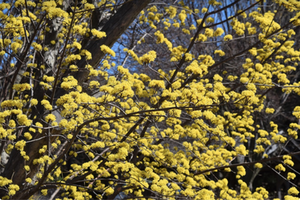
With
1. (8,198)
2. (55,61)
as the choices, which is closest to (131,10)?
(55,61)

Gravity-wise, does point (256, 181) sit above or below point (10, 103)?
above

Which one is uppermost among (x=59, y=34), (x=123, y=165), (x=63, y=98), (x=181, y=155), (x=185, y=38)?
(x=185, y=38)

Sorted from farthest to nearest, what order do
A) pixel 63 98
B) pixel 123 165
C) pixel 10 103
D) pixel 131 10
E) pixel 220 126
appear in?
pixel 220 126, pixel 131 10, pixel 123 165, pixel 10 103, pixel 63 98

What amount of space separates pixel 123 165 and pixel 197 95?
1.61m

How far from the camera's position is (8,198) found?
4488 mm

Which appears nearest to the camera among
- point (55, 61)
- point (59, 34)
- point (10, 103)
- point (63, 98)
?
point (63, 98)

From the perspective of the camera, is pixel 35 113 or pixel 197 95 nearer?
pixel 197 95

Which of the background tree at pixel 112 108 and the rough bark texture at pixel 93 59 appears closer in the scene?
the background tree at pixel 112 108

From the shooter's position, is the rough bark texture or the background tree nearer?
the background tree

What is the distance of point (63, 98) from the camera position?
3.01 m

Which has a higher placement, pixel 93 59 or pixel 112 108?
pixel 93 59

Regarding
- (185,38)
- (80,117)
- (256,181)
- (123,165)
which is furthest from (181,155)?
(256,181)

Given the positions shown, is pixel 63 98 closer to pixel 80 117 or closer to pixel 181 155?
pixel 80 117

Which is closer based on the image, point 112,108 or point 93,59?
A: point 93,59
